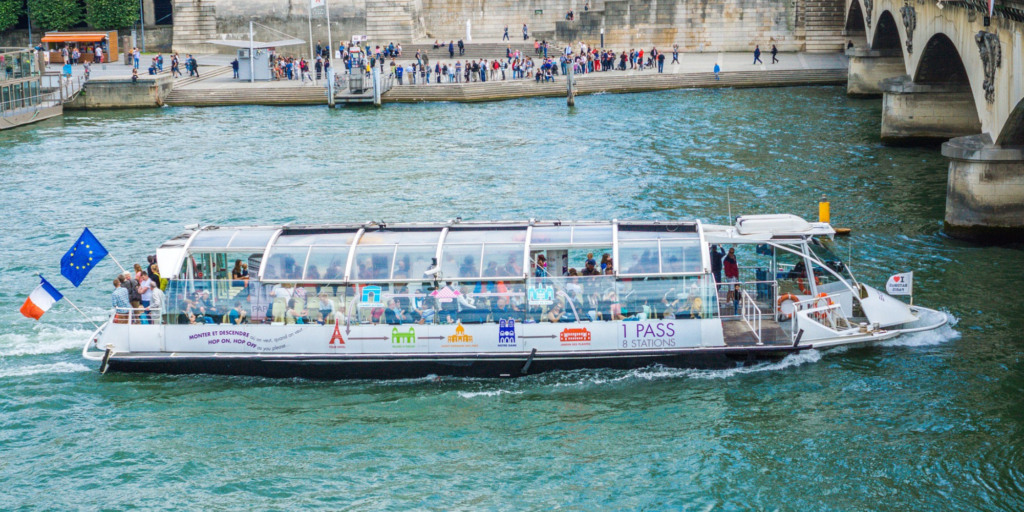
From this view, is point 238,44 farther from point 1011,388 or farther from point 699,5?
point 1011,388

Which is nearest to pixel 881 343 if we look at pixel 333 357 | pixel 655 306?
pixel 655 306

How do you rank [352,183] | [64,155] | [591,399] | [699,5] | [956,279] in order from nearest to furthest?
[591,399] < [956,279] < [352,183] < [64,155] < [699,5]

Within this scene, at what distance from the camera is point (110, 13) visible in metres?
84.9

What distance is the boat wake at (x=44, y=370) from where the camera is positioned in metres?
25.4

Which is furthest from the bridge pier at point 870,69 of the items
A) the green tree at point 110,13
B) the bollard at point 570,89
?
the green tree at point 110,13

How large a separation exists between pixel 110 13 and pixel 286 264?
6670cm

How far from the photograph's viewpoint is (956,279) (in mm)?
31000

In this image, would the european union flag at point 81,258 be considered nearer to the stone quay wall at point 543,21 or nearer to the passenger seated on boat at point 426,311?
the passenger seated on boat at point 426,311

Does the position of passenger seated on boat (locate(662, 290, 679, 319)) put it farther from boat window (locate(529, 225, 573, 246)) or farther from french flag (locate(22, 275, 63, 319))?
french flag (locate(22, 275, 63, 319))

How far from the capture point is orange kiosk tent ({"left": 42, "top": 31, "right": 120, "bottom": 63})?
266 feet

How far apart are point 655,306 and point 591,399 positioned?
2.25 metres

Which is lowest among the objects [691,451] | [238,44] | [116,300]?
[691,451]

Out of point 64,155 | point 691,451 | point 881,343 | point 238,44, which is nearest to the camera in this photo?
point 691,451

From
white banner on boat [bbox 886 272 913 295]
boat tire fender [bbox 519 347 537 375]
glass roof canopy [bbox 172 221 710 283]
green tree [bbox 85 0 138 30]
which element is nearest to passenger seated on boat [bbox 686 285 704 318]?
glass roof canopy [bbox 172 221 710 283]
